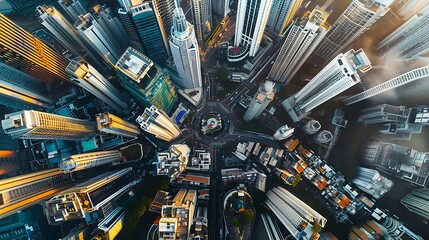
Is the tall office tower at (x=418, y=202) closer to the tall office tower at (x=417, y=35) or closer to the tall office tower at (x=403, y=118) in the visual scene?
the tall office tower at (x=403, y=118)

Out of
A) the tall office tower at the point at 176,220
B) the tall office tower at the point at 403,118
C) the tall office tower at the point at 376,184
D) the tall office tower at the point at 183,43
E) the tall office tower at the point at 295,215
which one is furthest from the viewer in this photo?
the tall office tower at the point at 403,118

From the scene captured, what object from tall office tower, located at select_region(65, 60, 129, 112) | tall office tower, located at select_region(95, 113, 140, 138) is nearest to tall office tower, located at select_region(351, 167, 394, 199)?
tall office tower, located at select_region(95, 113, 140, 138)

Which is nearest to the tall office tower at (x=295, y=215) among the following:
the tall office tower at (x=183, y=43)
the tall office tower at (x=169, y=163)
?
the tall office tower at (x=169, y=163)

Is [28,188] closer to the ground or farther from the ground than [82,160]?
closer to the ground

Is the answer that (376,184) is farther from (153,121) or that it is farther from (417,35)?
(153,121)

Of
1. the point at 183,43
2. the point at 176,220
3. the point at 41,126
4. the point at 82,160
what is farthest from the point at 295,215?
the point at 41,126

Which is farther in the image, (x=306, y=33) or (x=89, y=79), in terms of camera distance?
(x=306, y=33)

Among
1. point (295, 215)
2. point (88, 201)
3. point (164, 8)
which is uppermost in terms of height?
point (164, 8)
